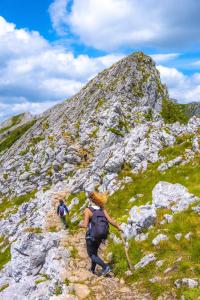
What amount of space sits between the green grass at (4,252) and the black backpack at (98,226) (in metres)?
17.6

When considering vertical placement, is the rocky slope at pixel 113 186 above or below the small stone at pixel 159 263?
above

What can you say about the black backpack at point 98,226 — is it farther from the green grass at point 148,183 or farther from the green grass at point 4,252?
the green grass at point 4,252

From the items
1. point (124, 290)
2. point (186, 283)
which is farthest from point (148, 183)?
point (186, 283)

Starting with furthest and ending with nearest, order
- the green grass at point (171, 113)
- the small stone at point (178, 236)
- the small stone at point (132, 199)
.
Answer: the green grass at point (171, 113) < the small stone at point (132, 199) < the small stone at point (178, 236)

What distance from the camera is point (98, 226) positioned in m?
14.7

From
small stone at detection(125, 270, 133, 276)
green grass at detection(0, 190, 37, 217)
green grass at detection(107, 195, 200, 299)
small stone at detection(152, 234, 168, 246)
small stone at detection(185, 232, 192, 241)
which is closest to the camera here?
green grass at detection(107, 195, 200, 299)

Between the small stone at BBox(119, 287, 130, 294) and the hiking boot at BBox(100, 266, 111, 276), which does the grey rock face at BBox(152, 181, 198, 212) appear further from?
the small stone at BBox(119, 287, 130, 294)

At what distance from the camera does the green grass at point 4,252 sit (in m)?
30.6

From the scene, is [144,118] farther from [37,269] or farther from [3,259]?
[37,269]

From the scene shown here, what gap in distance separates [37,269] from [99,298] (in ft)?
26.6

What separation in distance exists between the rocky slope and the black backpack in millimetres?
2271

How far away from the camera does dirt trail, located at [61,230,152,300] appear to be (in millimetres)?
14234

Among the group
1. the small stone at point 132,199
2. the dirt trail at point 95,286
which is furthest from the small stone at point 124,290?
the small stone at point 132,199

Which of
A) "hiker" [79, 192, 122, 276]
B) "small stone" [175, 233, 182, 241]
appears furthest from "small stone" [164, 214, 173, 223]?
"hiker" [79, 192, 122, 276]
